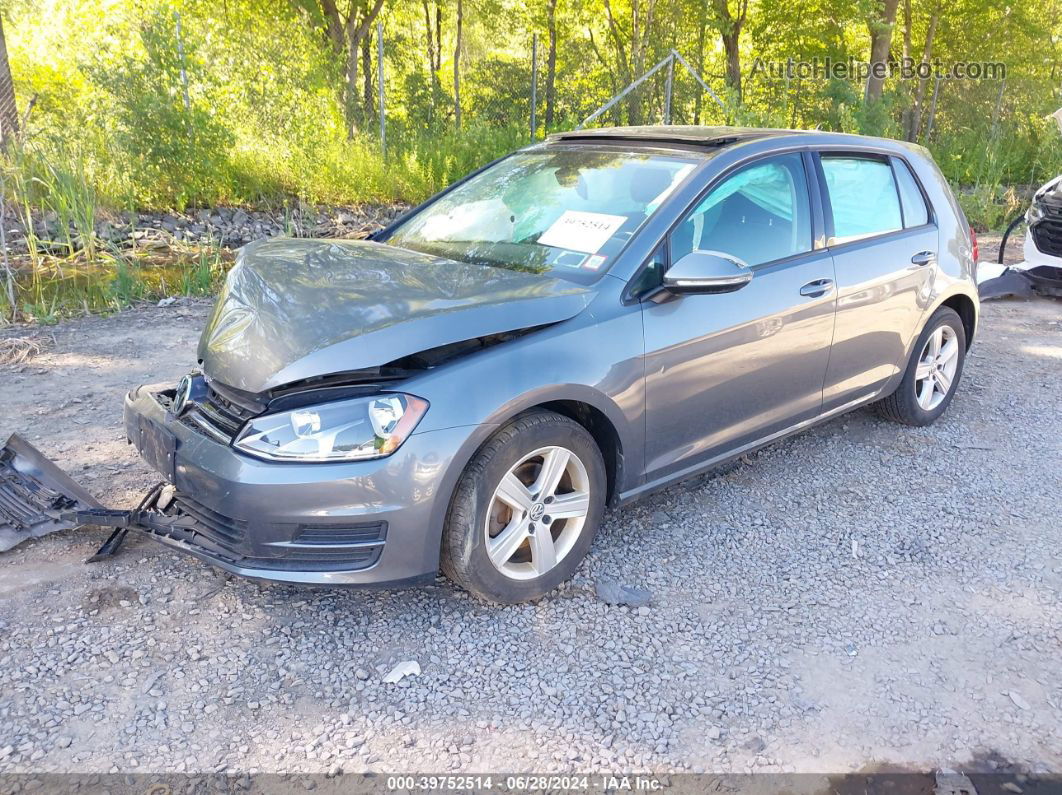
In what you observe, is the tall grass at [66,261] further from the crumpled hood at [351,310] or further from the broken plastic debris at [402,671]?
the broken plastic debris at [402,671]

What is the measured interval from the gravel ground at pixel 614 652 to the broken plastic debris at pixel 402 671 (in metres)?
0.03

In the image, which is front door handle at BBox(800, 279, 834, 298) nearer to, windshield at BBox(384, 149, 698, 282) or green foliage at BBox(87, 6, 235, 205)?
windshield at BBox(384, 149, 698, 282)

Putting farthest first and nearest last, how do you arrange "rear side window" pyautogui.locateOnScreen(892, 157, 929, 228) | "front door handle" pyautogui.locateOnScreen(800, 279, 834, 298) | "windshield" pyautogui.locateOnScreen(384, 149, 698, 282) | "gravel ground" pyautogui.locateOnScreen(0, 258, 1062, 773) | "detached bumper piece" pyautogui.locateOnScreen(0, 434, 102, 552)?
"rear side window" pyautogui.locateOnScreen(892, 157, 929, 228), "front door handle" pyautogui.locateOnScreen(800, 279, 834, 298), "windshield" pyautogui.locateOnScreen(384, 149, 698, 282), "detached bumper piece" pyautogui.locateOnScreen(0, 434, 102, 552), "gravel ground" pyautogui.locateOnScreen(0, 258, 1062, 773)

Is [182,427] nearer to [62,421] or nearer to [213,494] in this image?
[213,494]

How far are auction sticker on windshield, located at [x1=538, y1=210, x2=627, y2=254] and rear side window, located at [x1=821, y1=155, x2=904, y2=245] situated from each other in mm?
1236

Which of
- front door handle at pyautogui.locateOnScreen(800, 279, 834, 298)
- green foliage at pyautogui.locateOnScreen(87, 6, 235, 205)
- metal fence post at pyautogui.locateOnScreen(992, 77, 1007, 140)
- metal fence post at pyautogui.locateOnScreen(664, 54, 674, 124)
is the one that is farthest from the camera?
metal fence post at pyautogui.locateOnScreen(992, 77, 1007, 140)

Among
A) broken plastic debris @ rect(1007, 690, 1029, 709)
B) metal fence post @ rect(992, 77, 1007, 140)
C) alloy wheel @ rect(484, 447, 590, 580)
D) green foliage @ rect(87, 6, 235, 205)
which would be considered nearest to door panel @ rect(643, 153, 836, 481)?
→ alloy wheel @ rect(484, 447, 590, 580)

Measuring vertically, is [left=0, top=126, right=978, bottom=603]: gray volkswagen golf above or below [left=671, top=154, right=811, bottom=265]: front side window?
below

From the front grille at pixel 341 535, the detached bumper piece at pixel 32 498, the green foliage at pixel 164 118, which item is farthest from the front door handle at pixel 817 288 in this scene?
the green foliage at pixel 164 118

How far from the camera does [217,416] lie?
290 cm

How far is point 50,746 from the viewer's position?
2375 millimetres

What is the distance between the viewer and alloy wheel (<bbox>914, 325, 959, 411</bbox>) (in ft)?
15.7

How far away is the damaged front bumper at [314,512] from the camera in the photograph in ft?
8.59

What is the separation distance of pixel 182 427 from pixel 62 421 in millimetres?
2124
